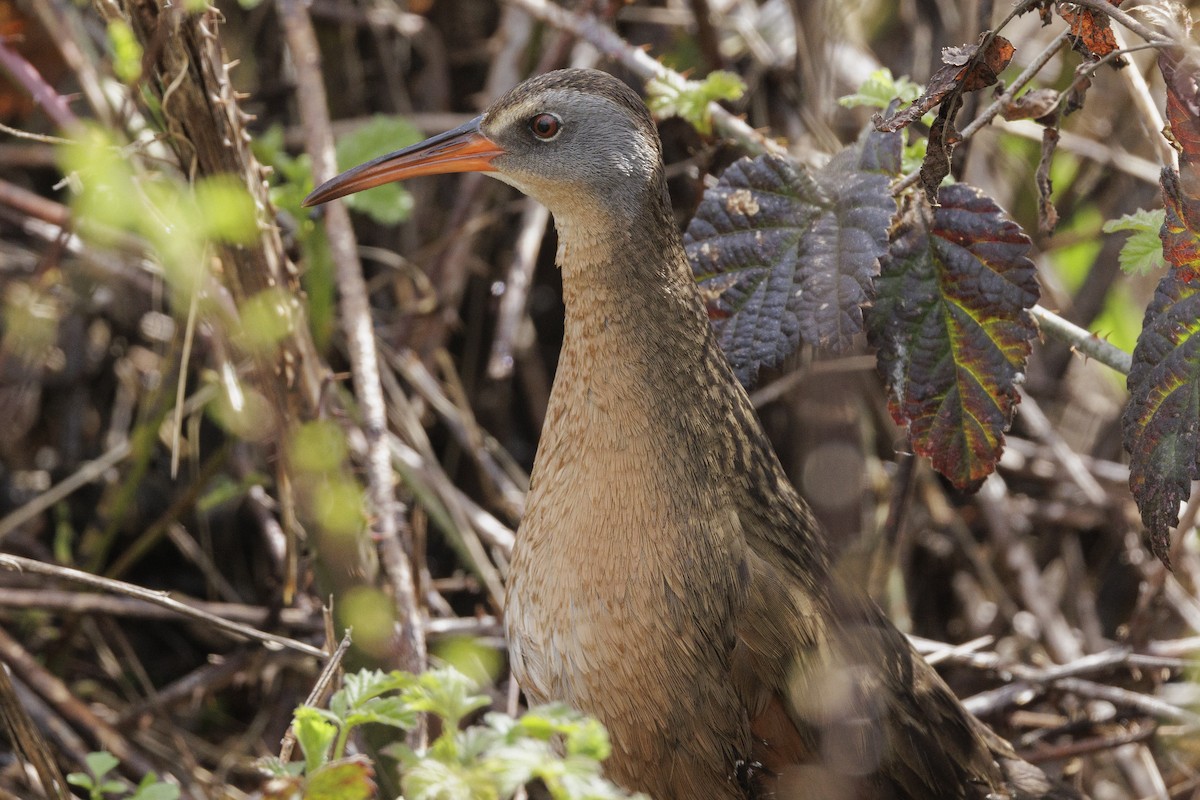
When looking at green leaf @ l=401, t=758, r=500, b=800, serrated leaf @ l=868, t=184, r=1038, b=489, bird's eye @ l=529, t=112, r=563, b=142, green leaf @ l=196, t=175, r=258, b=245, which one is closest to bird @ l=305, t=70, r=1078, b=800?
bird's eye @ l=529, t=112, r=563, b=142

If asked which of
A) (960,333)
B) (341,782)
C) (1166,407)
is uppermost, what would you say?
(960,333)

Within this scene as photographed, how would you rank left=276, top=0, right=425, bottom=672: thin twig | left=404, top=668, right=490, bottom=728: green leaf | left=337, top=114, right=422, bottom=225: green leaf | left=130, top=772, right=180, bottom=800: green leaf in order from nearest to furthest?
left=404, top=668, right=490, bottom=728: green leaf < left=130, top=772, right=180, bottom=800: green leaf < left=276, top=0, right=425, bottom=672: thin twig < left=337, top=114, right=422, bottom=225: green leaf

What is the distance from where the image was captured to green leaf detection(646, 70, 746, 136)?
2.44m

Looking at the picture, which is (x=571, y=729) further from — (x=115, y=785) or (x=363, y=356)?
(x=363, y=356)

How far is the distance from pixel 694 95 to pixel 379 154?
2.68 feet

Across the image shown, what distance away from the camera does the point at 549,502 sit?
2.05 m

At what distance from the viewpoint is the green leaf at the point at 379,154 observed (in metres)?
2.77

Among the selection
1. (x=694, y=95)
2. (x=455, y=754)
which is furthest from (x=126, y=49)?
(x=455, y=754)

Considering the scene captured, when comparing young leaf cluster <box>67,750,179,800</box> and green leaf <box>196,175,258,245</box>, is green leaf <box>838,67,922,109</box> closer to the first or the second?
green leaf <box>196,175,258,245</box>

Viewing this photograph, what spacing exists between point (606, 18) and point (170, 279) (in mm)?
1260

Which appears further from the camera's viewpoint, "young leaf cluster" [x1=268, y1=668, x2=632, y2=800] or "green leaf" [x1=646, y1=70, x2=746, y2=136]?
"green leaf" [x1=646, y1=70, x2=746, y2=136]

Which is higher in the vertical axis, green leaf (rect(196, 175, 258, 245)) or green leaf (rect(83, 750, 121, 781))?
green leaf (rect(196, 175, 258, 245))

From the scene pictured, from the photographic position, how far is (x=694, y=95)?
2.44 m

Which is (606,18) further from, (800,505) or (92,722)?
(92,722)
